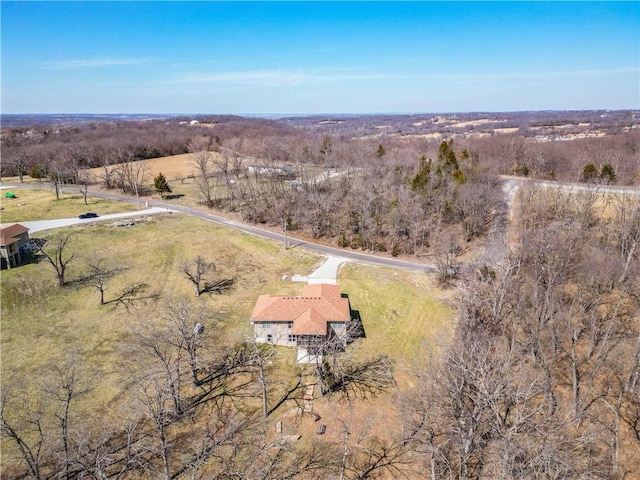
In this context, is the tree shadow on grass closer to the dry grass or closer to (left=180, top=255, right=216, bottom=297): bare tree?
(left=180, top=255, right=216, bottom=297): bare tree

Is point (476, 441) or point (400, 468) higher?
point (476, 441)

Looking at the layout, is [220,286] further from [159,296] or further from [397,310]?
[397,310]

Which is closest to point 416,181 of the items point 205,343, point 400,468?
point 205,343

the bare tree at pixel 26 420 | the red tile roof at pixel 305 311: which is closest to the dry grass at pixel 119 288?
the bare tree at pixel 26 420

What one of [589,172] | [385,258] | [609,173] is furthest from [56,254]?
[609,173]

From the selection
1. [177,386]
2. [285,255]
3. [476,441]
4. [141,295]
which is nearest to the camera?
[476,441]

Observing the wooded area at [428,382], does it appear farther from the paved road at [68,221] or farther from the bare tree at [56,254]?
the paved road at [68,221]

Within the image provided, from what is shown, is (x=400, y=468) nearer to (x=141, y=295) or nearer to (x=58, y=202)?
(x=141, y=295)
